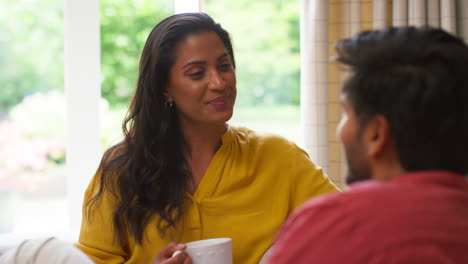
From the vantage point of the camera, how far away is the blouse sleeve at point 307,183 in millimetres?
1880

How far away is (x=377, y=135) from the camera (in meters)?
0.92

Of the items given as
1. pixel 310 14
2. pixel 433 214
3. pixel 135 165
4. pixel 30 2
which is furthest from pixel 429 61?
pixel 30 2

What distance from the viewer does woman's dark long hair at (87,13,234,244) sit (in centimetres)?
185

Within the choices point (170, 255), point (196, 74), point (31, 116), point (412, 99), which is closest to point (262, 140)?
point (196, 74)

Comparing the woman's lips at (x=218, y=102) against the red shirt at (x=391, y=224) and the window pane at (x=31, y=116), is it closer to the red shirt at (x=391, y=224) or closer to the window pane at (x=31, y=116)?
the red shirt at (x=391, y=224)

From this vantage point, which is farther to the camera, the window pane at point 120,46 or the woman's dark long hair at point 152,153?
the window pane at point 120,46

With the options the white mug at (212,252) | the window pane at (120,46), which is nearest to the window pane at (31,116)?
the window pane at (120,46)

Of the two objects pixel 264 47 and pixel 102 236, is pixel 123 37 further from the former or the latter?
pixel 102 236

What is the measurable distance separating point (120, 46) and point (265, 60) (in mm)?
841

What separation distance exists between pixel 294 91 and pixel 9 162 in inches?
62.5

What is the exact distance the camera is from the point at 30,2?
9.43ft

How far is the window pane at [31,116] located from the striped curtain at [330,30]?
3.80 ft

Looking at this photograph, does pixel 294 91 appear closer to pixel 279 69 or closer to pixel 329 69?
pixel 279 69

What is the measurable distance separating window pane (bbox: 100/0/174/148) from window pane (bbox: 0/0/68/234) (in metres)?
0.36
